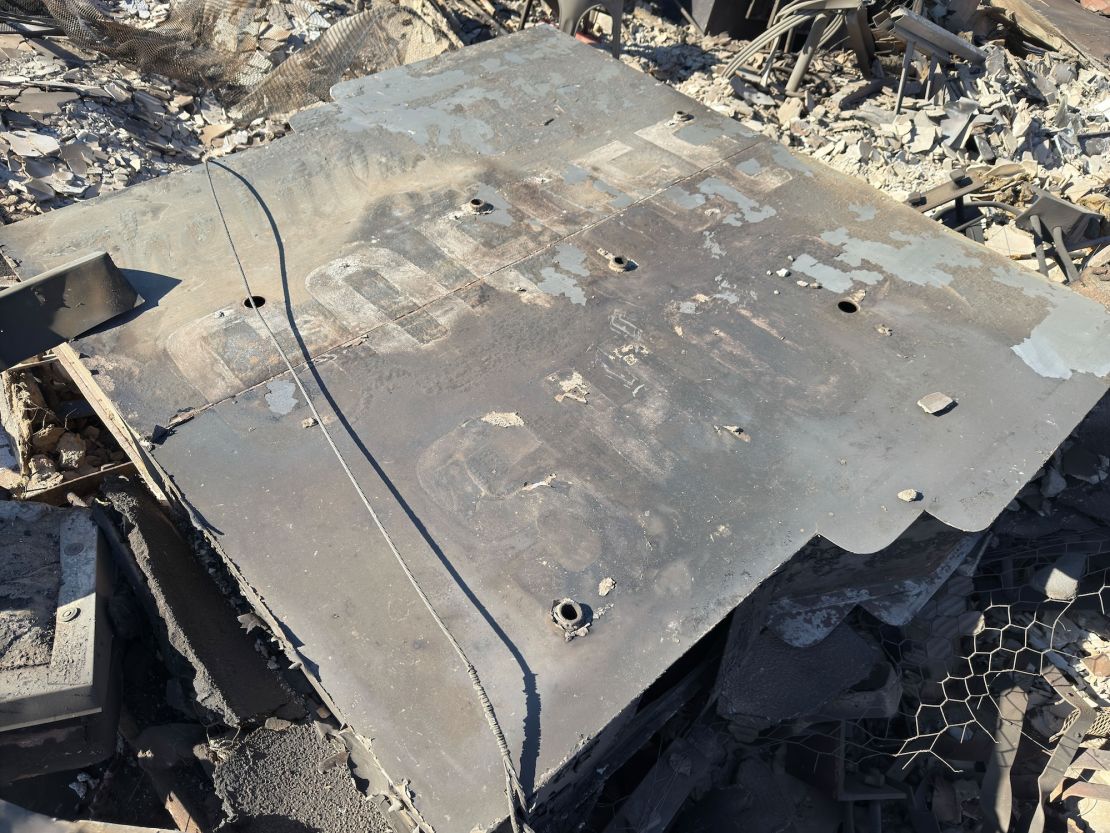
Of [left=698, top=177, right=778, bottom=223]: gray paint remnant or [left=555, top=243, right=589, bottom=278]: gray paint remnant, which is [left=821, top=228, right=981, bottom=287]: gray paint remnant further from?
[left=555, top=243, right=589, bottom=278]: gray paint remnant

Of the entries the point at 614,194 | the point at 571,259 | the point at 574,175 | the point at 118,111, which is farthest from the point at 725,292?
the point at 118,111

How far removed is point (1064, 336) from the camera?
331cm

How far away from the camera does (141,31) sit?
5789 millimetres

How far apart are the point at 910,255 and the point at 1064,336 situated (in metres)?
0.74

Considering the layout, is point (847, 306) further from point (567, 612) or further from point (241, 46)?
point (241, 46)

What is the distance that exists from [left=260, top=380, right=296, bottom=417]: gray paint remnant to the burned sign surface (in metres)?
0.01

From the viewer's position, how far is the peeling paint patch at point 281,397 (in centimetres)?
284

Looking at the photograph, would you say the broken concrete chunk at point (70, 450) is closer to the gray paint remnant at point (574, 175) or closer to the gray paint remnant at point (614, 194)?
the gray paint remnant at point (574, 175)

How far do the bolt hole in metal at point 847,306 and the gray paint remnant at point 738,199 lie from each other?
26.3 inches

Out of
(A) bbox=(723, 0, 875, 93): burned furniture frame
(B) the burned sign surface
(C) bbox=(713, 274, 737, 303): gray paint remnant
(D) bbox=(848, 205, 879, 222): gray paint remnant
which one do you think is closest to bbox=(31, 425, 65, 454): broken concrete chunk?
(B) the burned sign surface

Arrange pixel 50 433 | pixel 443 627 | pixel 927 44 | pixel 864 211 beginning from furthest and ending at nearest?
pixel 927 44, pixel 864 211, pixel 50 433, pixel 443 627

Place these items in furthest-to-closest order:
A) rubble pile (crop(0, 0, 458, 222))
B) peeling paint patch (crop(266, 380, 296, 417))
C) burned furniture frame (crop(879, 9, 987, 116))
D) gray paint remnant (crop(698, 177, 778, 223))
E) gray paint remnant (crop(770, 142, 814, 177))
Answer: burned furniture frame (crop(879, 9, 987, 116)) → rubble pile (crop(0, 0, 458, 222)) → gray paint remnant (crop(770, 142, 814, 177)) → gray paint remnant (crop(698, 177, 778, 223)) → peeling paint patch (crop(266, 380, 296, 417))

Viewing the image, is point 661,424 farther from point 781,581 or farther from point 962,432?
point 962,432

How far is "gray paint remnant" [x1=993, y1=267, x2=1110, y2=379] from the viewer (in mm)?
3195
